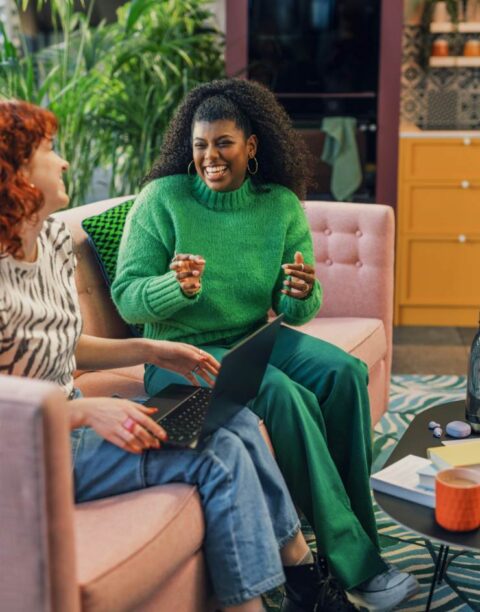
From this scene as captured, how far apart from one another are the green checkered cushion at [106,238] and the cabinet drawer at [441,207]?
2.22 meters

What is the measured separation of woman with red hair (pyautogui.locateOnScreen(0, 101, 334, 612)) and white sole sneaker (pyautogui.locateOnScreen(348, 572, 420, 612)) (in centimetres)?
40

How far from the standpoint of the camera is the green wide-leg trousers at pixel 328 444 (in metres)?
2.02

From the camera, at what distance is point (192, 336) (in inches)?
91.2

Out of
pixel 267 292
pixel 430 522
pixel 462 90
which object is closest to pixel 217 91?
pixel 267 292

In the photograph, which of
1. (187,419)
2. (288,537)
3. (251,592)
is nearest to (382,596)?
(288,537)

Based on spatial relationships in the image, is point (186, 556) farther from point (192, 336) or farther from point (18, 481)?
point (192, 336)

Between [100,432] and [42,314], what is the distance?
0.26 m

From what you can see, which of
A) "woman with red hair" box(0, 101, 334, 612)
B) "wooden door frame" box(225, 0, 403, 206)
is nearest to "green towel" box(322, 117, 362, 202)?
"wooden door frame" box(225, 0, 403, 206)

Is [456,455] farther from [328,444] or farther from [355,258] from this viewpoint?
[355,258]

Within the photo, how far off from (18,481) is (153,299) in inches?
33.9

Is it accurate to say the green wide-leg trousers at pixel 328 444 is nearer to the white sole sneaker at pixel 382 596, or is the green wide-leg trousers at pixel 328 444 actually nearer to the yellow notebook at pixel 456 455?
the white sole sneaker at pixel 382 596

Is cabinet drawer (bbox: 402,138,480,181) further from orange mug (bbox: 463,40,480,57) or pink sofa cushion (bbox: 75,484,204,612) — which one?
pink sofa cushion (bbox: 75,484,204,612)

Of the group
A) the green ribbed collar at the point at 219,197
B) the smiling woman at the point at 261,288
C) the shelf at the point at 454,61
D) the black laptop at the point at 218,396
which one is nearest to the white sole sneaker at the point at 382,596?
the smiling woman at the point at 261,288

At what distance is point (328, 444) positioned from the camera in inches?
88.7
